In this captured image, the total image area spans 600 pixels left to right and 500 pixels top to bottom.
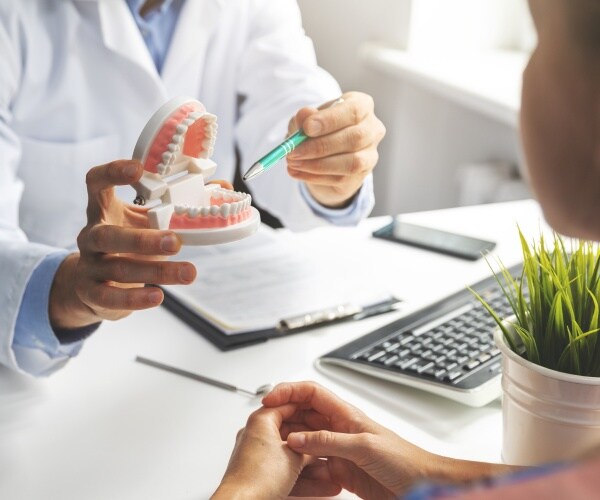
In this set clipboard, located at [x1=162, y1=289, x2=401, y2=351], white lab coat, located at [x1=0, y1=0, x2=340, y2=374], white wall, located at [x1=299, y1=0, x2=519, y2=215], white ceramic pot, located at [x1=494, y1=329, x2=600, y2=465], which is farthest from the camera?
white wall, located at [x1=299, y1=0, x2=519, y2=215]

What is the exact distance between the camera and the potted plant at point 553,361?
2.16 ft

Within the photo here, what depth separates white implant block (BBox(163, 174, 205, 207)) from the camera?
70cm

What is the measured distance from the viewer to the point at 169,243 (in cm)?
69

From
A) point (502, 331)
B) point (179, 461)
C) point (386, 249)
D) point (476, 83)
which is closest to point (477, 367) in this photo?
point (502, 331)

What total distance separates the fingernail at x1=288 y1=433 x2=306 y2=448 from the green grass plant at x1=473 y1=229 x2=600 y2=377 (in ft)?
0.61

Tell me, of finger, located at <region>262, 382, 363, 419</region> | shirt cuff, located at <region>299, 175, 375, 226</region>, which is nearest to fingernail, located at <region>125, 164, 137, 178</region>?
finger, located at <region>262, 382, 363, 419</region>

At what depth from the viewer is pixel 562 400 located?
2.16 feet

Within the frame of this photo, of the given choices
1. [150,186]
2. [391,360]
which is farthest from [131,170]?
[391,360]

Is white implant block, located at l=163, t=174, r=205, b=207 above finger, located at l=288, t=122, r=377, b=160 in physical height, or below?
above

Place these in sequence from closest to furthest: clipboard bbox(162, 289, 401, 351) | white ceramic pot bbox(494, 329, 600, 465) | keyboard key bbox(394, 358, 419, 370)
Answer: white ceramic pot bbox(494, 329, 600, 465) < keyboard key bbox(394, 358, 419, 370) < clipboard bbox(162, 289, 401, 351)

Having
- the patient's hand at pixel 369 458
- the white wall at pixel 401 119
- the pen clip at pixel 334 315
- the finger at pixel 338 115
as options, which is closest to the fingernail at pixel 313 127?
the finger at pixel 338 115

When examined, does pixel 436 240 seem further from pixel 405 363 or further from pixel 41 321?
pixel 41 321

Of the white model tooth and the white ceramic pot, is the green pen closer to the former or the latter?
the white model tooth

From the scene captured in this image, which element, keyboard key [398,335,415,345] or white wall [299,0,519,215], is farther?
white wall [299,0,519,215]
